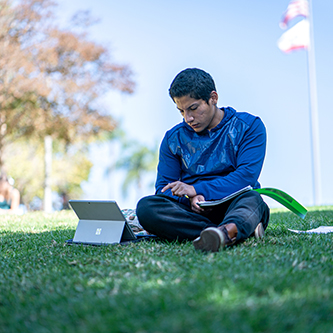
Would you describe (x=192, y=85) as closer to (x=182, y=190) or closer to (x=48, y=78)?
(x=182, y=190)

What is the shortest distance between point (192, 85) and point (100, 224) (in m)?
1.42

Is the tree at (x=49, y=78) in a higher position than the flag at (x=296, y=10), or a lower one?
lower

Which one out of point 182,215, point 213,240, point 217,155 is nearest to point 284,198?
point 217,155

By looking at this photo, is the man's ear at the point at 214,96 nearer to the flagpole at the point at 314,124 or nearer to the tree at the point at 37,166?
the flagpole at the point at 314,124

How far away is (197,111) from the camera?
12.3 ft

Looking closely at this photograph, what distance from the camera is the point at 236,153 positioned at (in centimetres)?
377

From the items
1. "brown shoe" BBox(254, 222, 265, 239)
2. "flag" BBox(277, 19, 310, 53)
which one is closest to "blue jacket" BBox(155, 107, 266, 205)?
"brown shoe" BBox(254, 222, 265, 239)

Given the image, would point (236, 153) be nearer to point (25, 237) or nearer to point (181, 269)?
point (181, 269)

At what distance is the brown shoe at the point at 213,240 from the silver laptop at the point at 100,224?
0.87 m

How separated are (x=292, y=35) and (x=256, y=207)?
56.8 ft

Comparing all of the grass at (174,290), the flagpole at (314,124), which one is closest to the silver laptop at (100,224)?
the grass at (174,290)

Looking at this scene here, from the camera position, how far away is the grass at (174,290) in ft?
5.33

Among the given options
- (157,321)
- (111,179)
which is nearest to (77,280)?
(157,321)

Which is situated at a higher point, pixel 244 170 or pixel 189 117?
pixel 189 117
